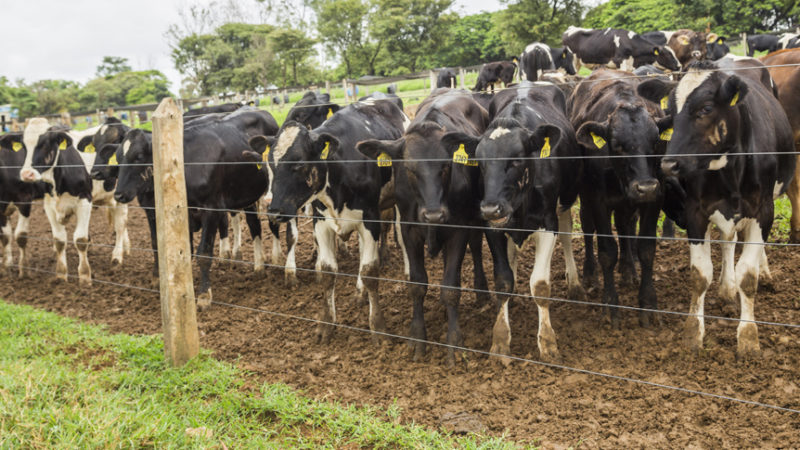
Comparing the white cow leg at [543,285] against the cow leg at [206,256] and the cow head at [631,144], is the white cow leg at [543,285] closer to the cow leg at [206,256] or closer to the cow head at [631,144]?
the cow head at [631,144]

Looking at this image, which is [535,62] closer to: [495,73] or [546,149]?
[495,73]

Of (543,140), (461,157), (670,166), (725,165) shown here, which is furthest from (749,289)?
(461,157)

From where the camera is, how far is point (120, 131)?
9727mm

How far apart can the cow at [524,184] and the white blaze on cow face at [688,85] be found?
888 millimetres

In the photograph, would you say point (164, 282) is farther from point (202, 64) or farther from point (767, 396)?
point (202, 64)

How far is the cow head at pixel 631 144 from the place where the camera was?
205 inches

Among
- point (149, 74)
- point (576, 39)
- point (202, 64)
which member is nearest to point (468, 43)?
point (202, 64)

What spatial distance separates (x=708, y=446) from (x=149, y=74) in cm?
9838

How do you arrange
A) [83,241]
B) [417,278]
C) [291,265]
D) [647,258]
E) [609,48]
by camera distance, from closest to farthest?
[417,278], [647,258], [291,265], [83,241], [609,48]

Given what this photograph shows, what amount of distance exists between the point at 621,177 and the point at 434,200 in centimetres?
166

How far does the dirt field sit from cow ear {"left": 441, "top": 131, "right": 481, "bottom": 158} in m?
1.72

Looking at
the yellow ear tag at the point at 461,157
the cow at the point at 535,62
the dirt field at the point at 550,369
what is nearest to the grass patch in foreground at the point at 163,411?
the dirt field at the point at 550,369

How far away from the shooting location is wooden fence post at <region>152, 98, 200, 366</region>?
5105mm

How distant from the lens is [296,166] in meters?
5.93
